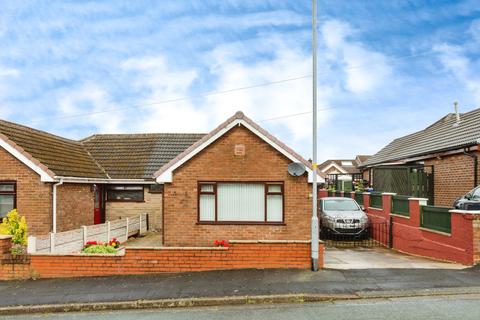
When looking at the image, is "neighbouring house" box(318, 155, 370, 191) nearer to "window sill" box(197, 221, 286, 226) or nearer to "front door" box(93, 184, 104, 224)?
"front door" box(93, 184, 104, 224)

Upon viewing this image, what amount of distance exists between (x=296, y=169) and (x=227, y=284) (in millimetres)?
5123

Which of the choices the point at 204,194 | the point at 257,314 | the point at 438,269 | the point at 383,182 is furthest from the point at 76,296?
the point at 383,182

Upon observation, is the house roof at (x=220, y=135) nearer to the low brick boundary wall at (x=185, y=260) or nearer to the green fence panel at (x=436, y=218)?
the low brick boundary wall at (x=185, y=260)

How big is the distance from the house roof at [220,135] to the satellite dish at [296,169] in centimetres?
32

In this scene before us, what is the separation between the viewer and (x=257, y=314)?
7.70m

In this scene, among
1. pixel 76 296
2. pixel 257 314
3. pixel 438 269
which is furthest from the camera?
pixel 438 269

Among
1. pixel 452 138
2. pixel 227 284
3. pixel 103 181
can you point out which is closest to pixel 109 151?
pixel 103 181

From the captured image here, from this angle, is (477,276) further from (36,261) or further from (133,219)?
(133,219)

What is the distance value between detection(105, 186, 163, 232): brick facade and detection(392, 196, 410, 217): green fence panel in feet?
34.8

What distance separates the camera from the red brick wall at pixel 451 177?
16984 mm

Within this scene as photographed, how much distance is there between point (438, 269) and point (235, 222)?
599 cm

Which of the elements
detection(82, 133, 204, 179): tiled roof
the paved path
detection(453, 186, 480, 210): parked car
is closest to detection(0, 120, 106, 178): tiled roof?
detection(82, 133, 204, 179): tiled roof

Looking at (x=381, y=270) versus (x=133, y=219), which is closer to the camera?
(x=381, y=270)

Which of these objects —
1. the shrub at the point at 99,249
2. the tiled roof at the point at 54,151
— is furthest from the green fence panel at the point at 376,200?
the tiled roof at the point at 54,151
